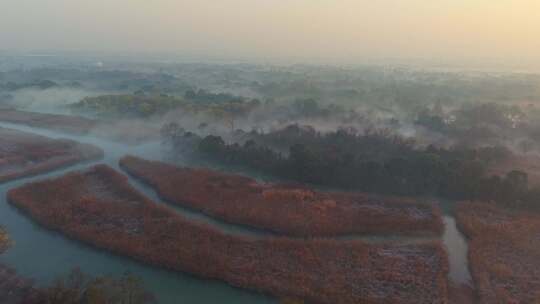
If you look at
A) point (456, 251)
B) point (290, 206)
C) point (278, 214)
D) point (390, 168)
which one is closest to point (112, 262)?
point (278, 214)

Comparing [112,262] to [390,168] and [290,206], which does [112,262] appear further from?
[390,168]

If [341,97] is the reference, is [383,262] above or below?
below

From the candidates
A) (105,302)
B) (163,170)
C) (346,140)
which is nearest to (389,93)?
(346,140)

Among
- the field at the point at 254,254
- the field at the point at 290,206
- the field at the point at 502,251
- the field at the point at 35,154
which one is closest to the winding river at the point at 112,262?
the field at the point at 254,254

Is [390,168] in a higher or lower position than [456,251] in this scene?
higher

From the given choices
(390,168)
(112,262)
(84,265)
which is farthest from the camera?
(390,168)

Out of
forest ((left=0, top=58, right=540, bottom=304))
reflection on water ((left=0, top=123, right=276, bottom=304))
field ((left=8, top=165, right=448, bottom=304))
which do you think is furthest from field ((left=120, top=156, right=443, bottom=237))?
reflection on water ((left=0, top=123, right=276, bottom=304))

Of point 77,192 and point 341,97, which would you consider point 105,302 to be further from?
point 341,97
